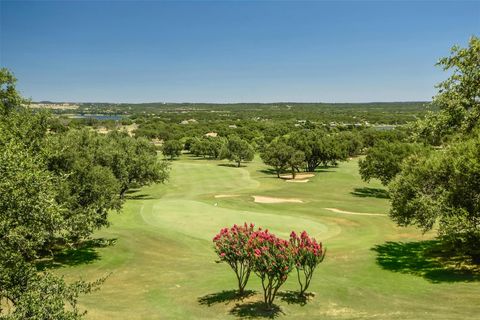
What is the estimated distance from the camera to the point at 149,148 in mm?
76062

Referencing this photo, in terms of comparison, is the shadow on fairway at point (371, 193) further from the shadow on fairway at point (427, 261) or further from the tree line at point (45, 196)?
the tree line at point (45, 196)

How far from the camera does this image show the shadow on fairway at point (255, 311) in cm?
1812

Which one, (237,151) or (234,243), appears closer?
(234,243)

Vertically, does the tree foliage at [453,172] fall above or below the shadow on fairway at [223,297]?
above

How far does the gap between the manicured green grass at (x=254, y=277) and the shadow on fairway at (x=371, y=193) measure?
10468 mm

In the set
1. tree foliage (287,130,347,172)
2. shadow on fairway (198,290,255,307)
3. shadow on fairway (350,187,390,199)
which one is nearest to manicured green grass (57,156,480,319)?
shadow on fairway (198,290,255,307)

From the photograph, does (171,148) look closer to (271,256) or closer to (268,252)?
(268,252)

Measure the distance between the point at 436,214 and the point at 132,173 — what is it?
49.1 m

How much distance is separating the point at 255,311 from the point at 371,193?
57578 millimetres

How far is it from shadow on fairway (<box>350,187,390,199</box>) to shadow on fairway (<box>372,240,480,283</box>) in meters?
33.7

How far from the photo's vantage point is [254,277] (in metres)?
25.0

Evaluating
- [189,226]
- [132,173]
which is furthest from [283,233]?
[132,173]

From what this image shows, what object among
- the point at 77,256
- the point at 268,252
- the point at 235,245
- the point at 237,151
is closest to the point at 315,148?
the point at 237,151

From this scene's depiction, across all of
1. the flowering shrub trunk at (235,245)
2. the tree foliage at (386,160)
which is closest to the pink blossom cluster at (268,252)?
the flowering shrub trunk at (235,245)
